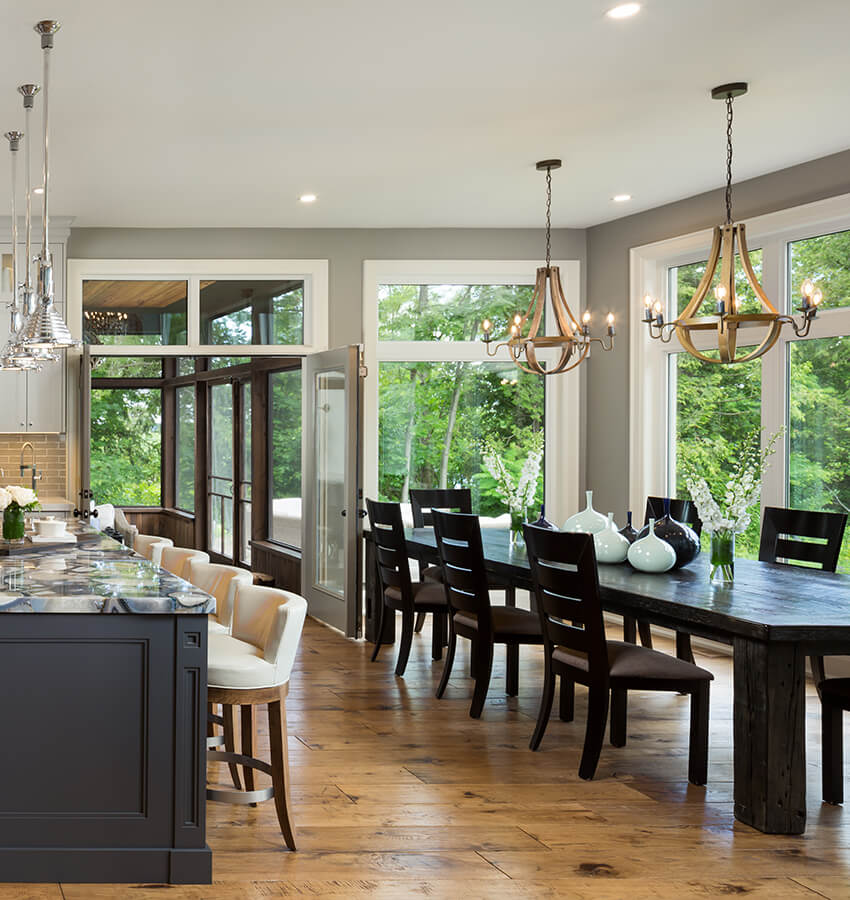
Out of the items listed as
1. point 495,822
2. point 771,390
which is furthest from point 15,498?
point 771,390

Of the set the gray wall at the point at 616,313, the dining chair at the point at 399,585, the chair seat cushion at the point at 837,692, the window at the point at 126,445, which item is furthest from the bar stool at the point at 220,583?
the window at the point at 126,445

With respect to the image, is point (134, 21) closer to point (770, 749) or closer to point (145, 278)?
point (770, 749)

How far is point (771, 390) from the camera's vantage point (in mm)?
6316

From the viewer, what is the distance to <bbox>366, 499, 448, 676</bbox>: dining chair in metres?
5.81

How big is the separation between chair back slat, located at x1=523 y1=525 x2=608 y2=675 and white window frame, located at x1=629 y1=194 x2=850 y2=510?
2584 mm

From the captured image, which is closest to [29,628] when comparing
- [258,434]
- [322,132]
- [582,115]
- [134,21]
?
[134,21]

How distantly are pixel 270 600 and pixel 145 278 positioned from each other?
16.3 feet

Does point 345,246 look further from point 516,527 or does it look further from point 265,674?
point 265,674

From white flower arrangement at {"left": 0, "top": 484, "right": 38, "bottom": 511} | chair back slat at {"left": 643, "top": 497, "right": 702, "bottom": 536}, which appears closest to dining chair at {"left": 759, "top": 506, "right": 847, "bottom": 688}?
chair back slat at {"left": 643, "top": 497, "right": 702, "bottom": 536}

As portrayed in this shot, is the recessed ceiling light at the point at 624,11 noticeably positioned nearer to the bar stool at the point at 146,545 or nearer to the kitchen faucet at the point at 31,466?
the bar stool at the point at 146,545

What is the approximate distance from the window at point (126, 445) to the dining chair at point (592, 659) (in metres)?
7.90

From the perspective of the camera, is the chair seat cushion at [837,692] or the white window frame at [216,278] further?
the white window frame at [216,278]

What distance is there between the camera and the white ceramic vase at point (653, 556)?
180 inches

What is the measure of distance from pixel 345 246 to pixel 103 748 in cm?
539
